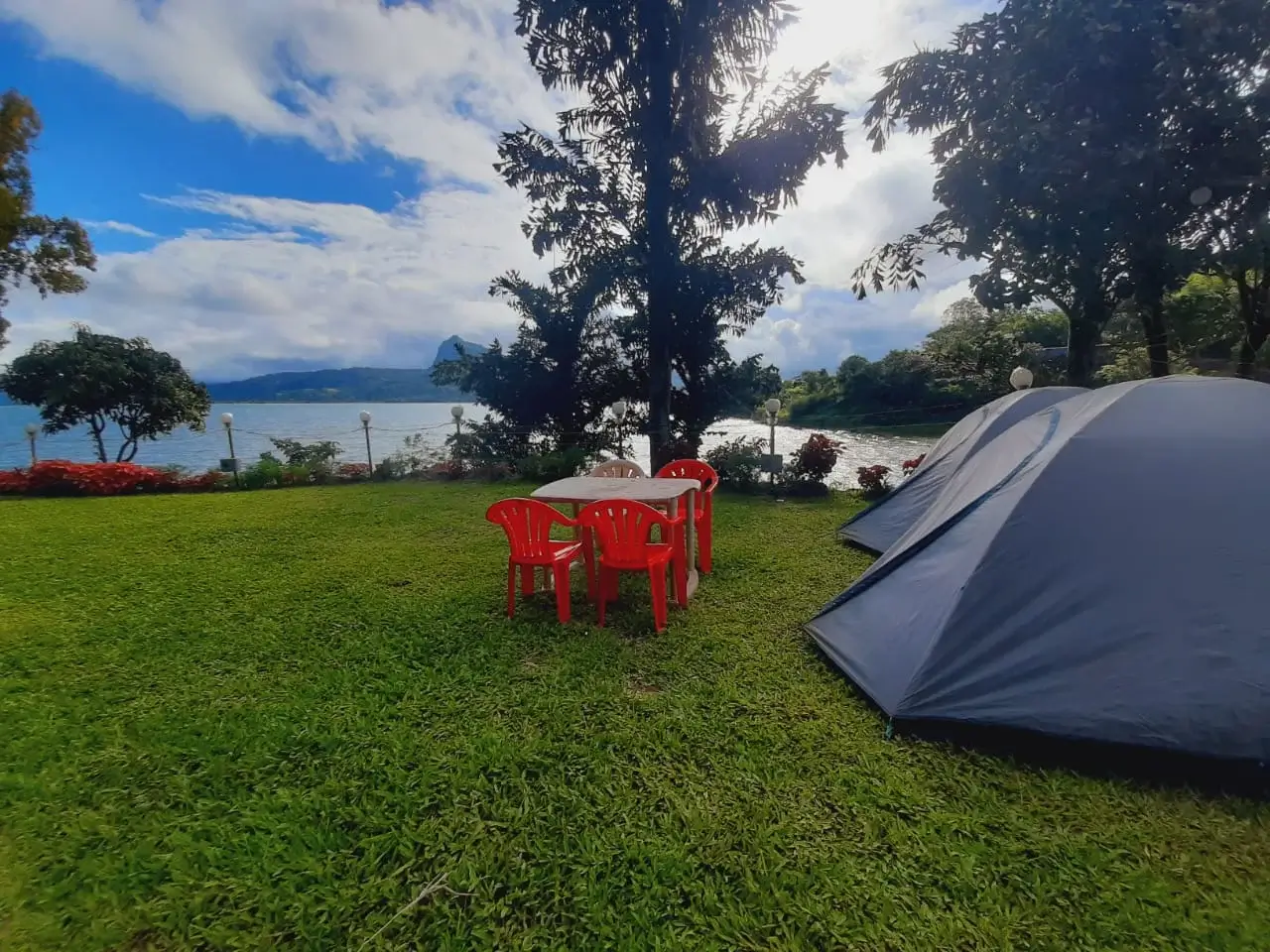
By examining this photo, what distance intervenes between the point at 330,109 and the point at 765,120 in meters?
6.14

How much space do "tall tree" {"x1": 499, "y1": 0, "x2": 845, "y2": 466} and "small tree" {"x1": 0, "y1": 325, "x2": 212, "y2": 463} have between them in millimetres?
9790

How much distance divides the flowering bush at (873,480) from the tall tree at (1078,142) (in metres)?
2.72

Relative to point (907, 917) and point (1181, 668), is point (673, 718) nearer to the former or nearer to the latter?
point (907, 917)

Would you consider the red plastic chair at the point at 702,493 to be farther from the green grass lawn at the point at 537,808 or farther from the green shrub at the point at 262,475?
the green shrub at the point at 262,475

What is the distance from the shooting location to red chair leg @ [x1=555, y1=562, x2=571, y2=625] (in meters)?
3.60

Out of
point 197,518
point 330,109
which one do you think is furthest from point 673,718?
point 330,109

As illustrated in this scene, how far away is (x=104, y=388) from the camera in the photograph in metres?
11.7

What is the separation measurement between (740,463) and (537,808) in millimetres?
6852

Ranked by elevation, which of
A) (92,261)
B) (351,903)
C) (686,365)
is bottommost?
(351,903)

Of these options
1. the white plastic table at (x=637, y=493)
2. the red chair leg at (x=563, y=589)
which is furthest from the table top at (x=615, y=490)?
the red chair leg at (x=563, y=589)

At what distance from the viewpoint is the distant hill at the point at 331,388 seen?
21.6 m

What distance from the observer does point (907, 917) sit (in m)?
1.55

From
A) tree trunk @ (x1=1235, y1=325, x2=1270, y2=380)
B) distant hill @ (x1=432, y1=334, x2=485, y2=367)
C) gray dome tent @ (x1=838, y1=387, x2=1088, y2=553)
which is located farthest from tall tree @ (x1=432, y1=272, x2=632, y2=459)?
tree trunk @ (x1=1235, y1=325, x2=1270, y2=380)

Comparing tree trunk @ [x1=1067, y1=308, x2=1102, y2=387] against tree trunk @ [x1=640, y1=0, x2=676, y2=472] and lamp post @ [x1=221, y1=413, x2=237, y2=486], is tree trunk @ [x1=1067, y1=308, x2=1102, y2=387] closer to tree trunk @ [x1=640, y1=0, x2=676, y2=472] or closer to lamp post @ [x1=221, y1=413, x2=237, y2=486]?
tree trunk @ [x1=640, y1=0, x2=676, y2=472]
